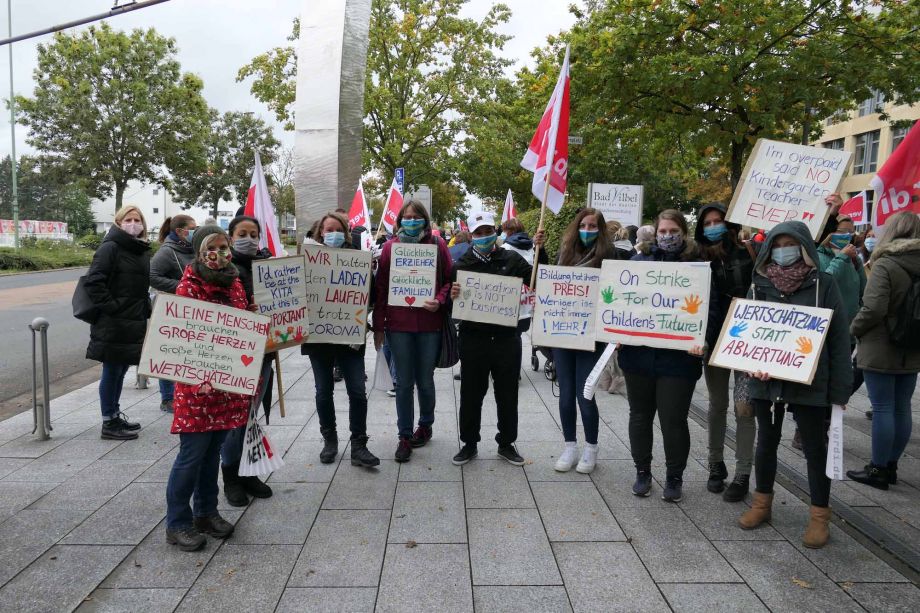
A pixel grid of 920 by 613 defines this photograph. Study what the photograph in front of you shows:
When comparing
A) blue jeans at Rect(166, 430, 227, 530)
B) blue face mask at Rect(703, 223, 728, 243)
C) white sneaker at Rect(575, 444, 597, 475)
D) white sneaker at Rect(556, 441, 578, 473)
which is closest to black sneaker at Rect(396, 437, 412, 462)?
white sneaker at Rect(556, 441, 578, 473)

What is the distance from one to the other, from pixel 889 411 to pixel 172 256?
607cm

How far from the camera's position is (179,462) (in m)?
3.69

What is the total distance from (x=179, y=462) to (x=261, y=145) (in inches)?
2411

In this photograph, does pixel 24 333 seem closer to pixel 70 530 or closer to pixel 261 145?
pixel 70 530

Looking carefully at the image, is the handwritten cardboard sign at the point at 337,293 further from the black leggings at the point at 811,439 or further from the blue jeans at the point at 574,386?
the black leggings at the point at 811,439

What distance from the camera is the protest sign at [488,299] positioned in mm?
4906

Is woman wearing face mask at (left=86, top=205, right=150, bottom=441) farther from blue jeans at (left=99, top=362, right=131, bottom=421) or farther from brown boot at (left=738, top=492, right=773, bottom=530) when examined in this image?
brown boot at (left=738, top=492, right=773, bottom=530)

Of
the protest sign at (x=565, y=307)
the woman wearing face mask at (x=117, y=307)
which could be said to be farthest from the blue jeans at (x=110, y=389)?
the protest sign at (x=565, y=307)

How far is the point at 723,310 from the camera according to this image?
14.8 feet

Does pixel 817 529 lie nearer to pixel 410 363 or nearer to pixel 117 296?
pixel 410 363

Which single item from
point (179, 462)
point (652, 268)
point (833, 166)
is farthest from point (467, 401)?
point (833, 166)

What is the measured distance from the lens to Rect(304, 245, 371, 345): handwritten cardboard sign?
4906 mm

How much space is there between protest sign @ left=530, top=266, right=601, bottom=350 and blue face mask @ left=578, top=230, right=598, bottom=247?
22 centimetres

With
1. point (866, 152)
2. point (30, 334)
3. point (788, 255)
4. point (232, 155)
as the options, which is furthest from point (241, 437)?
point (232, 155)
